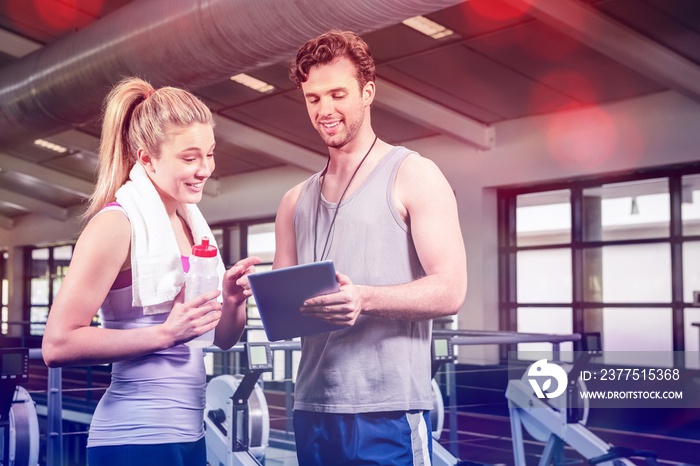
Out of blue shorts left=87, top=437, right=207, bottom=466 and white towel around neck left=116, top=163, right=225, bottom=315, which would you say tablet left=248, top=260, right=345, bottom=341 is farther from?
blue shorts left=87, top=437, right=207, bottom=466

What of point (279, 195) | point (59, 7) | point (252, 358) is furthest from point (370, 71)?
point (279, 195)

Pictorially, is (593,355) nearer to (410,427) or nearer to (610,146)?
(410,427)

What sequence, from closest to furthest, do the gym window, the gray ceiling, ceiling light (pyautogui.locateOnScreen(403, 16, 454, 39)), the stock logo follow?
the stock logo < the gray ceiling < ceiling light (pyautogui.locateOnScreen(403, 16, 454, 39)) < the gym window

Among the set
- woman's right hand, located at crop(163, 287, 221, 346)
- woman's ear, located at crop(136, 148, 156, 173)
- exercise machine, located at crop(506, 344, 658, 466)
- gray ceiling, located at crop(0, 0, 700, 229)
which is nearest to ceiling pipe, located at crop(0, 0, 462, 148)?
gray ceiling, located at crop(0, 0, 700, 229)

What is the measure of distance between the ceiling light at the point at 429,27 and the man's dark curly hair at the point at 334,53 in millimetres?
5381

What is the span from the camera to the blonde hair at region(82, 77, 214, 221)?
1.29 m

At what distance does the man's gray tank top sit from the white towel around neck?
30 centimetres

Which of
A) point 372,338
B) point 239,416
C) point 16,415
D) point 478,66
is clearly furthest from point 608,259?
point 372,338

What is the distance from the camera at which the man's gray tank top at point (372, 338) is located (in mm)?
1379

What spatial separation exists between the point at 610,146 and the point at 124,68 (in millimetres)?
4677

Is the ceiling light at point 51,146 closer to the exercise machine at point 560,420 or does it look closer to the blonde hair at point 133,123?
the exercise machine at point 560,420

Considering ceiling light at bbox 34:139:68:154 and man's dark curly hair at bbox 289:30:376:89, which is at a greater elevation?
ceiling light at bbox 34:139:68:154

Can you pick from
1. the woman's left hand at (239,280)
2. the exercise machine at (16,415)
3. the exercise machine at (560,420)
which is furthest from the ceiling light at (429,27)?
the woman's left hand at (239,280)

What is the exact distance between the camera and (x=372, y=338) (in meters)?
1.39
